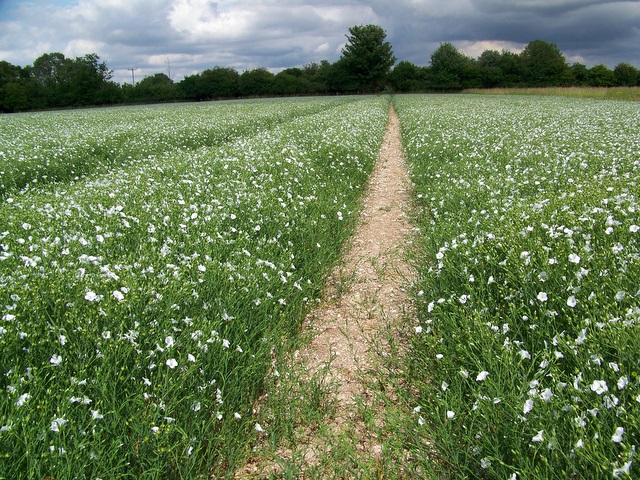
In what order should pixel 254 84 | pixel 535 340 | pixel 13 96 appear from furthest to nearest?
pixel 254 84 → pixel 13 96 → pixel 535 340

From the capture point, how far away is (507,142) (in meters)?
13.2

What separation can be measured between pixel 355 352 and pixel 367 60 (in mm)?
94213

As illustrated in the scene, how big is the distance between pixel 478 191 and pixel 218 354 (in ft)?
19.9

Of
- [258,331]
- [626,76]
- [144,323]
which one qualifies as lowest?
[258,331]

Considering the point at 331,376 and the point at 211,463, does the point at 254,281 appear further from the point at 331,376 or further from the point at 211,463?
the point at 211,463

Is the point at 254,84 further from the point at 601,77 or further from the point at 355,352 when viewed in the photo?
the point at 355,352

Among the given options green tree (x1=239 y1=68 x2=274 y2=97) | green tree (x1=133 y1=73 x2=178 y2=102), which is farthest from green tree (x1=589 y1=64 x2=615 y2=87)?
green tree (x1=133 y1=73 x2=178 y2=102)

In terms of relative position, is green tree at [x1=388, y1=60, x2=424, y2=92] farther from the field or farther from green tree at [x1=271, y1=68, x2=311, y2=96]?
the field

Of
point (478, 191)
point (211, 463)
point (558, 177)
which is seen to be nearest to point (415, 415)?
point (211, 463)

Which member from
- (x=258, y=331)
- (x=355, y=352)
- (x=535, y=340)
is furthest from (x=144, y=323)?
(x=535, y=340)

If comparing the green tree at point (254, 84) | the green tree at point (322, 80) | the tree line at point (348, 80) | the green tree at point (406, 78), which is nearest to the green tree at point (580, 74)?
the tree line at point (348, 80)

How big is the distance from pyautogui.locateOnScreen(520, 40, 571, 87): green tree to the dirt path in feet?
300

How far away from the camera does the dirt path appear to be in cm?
297

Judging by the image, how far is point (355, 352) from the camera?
4.30 m
